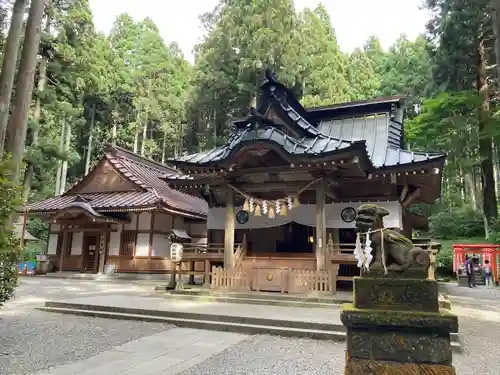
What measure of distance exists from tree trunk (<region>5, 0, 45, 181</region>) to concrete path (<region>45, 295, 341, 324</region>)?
3.79 meters

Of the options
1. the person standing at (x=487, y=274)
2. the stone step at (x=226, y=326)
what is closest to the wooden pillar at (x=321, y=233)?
the stone step at (x=226, y=326)

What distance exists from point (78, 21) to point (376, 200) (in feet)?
58.4

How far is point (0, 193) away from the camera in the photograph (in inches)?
204

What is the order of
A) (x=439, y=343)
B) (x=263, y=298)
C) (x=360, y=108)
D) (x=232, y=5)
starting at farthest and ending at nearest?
1. (x=232, y=5)
2. (x=360, y=108)
3. (x=263, y=298)
4. (x=439, y=343)

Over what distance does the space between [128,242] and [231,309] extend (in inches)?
455

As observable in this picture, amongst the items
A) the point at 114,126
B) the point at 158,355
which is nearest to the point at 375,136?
the point at 158,355

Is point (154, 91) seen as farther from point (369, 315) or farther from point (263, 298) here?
point (369, 315)

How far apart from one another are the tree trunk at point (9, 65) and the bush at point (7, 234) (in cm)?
173

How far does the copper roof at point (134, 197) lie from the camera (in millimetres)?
17656

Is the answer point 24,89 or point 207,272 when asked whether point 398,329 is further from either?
point 207,272

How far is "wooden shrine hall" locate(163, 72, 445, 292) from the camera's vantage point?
33.4ft

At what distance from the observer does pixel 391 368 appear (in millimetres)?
3117

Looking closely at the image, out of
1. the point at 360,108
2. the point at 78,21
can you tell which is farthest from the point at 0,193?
the point at 78,21

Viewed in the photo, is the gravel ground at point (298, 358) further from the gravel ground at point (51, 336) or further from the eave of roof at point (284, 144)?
the eave of roof at point (284, 144)
